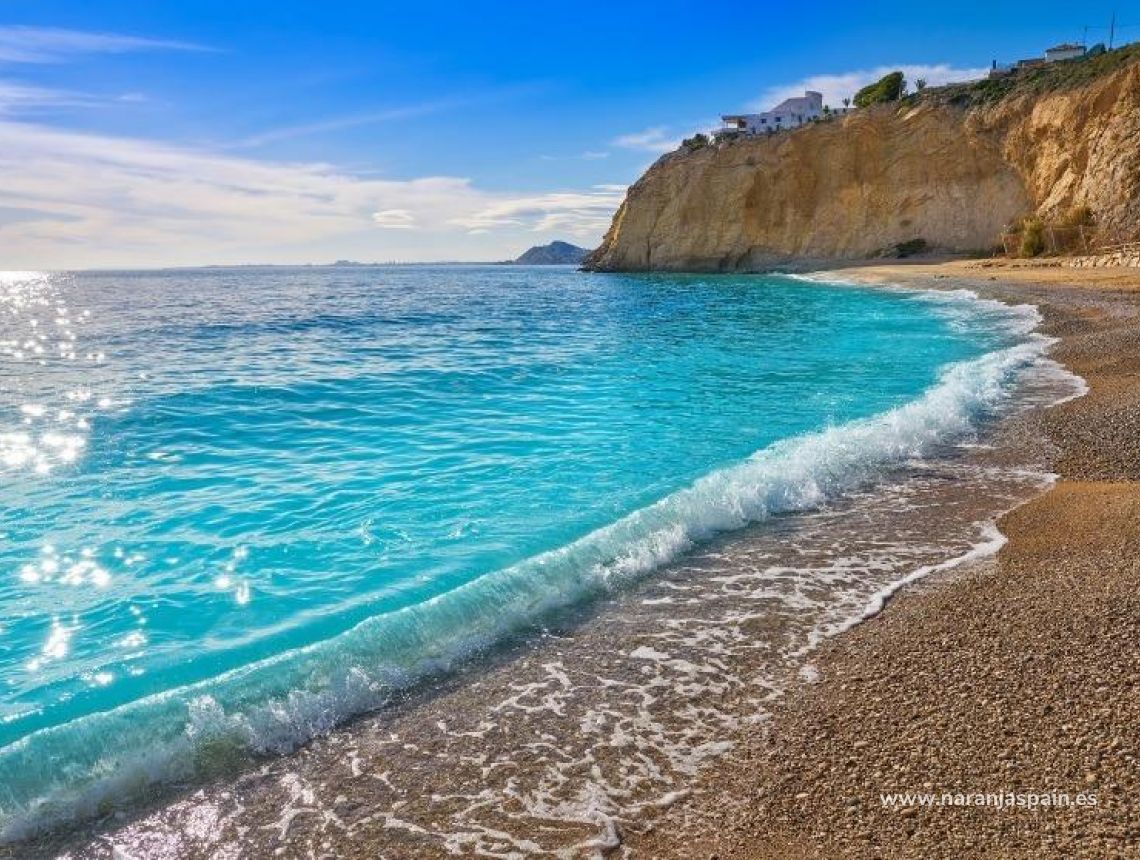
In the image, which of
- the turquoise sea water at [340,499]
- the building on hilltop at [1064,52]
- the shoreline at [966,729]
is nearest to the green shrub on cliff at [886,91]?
the building on hilltop at [1064,52]

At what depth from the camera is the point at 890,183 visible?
6131cm

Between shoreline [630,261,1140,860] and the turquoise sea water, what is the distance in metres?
2.36

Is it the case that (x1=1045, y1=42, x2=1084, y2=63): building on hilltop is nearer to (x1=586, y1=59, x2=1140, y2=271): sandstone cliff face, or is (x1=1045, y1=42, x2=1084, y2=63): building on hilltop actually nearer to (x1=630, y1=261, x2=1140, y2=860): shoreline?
(x1=586, y1=59, x2=1140, y2=271): sandstone cliff face

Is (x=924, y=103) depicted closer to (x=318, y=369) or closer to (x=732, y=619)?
(x=318, y=369)

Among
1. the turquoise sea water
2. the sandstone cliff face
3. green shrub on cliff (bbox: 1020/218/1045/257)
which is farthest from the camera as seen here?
green shrub on cliff (bbox: 1020/218/1045/257)

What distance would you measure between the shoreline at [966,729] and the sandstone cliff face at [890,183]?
42.4 meters

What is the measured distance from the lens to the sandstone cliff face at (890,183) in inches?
1724

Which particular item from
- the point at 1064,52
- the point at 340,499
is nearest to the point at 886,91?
the point at 1064,52

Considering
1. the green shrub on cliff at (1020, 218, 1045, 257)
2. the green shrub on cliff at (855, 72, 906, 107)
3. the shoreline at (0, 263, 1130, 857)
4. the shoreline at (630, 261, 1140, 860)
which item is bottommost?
the shoreline at (0, 263, 1130, 857)

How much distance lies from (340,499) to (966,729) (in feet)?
23.4

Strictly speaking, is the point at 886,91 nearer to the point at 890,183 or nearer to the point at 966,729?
the point at 890,183

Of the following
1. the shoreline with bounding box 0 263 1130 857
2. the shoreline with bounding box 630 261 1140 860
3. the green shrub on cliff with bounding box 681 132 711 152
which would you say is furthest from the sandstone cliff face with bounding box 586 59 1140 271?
the shoreline with bounding box 0 263 1130 857

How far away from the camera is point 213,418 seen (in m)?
13.6

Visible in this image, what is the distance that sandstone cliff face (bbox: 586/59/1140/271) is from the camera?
1724 inches
